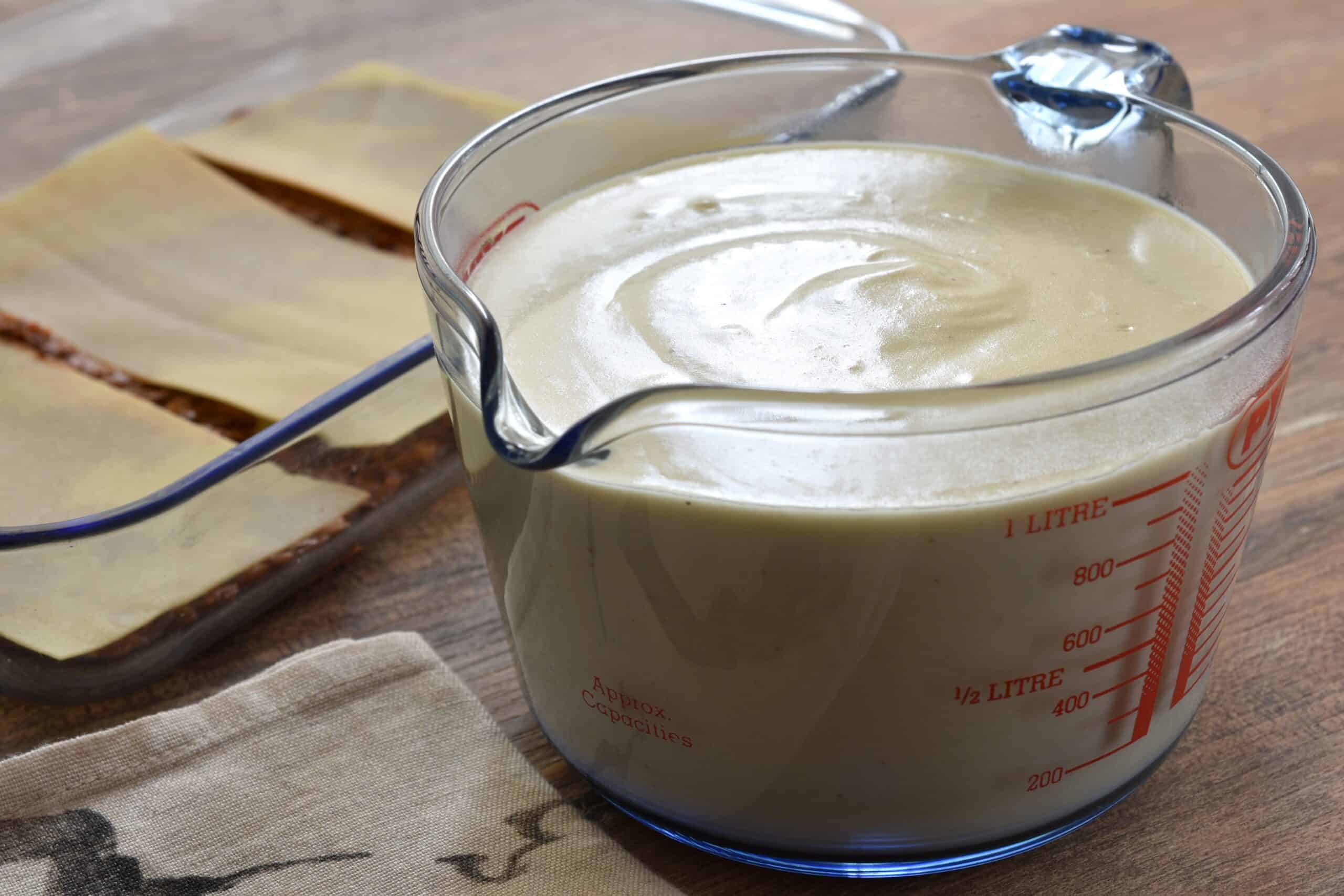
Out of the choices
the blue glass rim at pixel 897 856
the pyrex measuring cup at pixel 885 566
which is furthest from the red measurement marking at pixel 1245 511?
the blue glass rim at pixel 897 856

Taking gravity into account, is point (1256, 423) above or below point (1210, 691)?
above

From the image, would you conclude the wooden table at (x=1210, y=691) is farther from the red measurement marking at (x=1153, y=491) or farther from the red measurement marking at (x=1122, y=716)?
the red measurement marking at (x=1153, y=491)

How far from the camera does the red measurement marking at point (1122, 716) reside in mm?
559

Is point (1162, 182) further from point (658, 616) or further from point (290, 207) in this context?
point (290, 207)

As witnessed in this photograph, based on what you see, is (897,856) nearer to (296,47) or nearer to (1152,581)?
(1152,581)

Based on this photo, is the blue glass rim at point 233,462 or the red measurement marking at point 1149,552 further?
the blue glass rim at point 233,462

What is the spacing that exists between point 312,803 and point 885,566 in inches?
12.2

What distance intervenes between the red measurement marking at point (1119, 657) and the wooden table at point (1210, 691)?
0.13 meters

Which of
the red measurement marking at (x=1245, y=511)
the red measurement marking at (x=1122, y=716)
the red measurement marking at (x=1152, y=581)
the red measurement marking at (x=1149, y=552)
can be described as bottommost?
the red measurement marking at (x=1122, y=716)

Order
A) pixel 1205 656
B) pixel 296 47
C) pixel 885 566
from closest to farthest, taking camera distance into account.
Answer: pixel 885 566
pixel 1205 656
pixel 296 47

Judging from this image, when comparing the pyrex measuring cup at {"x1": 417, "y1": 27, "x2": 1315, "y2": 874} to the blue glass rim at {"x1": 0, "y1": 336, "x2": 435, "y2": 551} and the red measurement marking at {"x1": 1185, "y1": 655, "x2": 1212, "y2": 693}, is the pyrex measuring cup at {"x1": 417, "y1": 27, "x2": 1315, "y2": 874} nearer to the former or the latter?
the red measurement marking at {"x1": 1185, "y1": 655, "x2": 1212, "y2": 693}

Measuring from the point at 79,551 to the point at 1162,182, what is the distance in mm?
569

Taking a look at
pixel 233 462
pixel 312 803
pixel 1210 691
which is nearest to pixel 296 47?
pixel 233 462

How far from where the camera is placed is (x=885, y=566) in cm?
48
